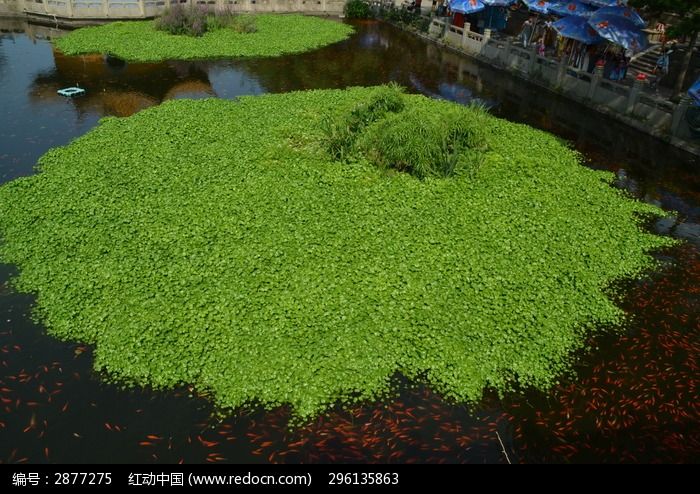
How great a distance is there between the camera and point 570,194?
1579 centimetres

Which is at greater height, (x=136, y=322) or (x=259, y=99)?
(x=259, y=99)

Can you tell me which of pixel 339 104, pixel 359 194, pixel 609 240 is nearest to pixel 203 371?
pixel 359 194

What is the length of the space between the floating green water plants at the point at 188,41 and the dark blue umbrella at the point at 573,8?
49.8ft

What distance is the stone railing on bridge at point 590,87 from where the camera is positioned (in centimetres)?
2158

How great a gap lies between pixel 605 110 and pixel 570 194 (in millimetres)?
11078

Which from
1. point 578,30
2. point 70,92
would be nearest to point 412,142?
point 578,30

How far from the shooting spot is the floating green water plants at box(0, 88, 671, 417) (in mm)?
9852

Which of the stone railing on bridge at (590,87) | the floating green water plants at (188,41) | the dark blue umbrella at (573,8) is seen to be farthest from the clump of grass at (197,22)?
the dark blue umbrella at (573,8)

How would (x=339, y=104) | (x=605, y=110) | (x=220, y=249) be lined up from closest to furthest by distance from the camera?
1. (x=220, y=249)
2. (x=339, y=104)
3. (x=605, y=110)

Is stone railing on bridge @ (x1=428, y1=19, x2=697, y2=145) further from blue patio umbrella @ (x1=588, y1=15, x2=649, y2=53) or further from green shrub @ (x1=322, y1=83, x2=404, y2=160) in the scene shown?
green shrub @ (x1=322, y1=83, x2=404, y2=160)

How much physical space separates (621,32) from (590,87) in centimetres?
321

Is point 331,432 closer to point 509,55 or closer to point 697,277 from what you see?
point 697,277

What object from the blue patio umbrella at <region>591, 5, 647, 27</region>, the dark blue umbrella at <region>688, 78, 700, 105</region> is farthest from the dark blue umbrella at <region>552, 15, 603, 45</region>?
the dark blue umbrella at <region>688, 78, 700, 105</region>

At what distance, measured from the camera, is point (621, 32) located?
871 inches
